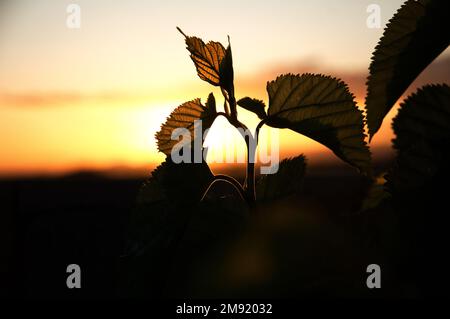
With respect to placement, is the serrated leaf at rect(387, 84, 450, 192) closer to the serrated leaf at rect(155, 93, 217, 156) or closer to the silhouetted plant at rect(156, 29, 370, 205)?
the silhouetted plant at rect(156, 29, 370, 205)

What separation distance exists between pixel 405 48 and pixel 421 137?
97 mm

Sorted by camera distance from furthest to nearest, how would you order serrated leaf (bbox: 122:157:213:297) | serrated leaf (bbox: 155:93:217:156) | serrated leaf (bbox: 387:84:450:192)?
serrated leaf (bbox: 155:93:217:156), serrated leaf (bbox: 122:157:213:297), serrated leaf (bbox: 387:84:450:192)

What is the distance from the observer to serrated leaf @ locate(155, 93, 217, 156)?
20.2 inches

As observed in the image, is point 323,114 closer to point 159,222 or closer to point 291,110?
point 291,110

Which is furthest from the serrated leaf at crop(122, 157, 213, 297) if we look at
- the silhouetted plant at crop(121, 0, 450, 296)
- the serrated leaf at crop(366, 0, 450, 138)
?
the serrated leaf at crop(366, 0, 450, 138)

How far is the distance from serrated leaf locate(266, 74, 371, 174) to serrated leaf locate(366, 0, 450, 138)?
1.4 inches

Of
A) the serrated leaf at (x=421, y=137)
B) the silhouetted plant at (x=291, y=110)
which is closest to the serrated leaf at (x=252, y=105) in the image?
the silhouetted plant at (x=291, y=110)

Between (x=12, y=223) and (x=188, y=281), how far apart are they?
1871mm

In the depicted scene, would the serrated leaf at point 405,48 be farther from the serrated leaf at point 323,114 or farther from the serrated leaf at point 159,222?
the serrated leaf at point 159,222

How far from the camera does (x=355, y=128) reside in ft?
1.45

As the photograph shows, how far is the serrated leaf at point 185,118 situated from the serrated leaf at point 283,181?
0.08 metres
